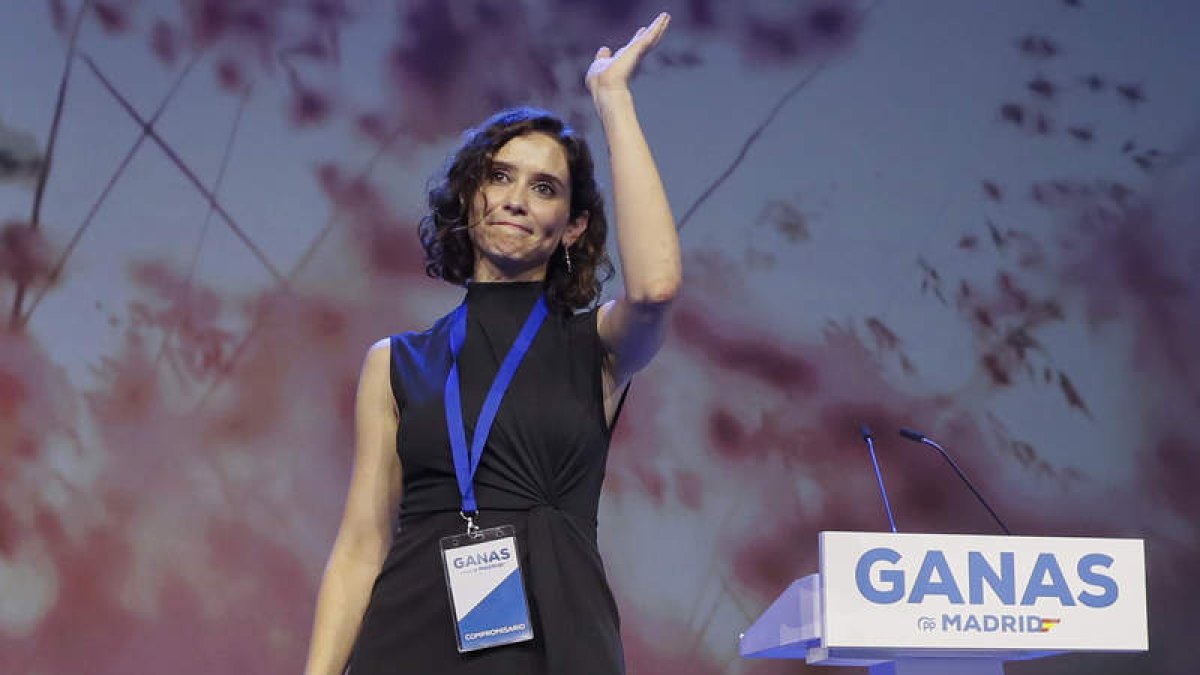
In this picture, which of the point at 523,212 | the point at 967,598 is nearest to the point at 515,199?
the point at 523,212

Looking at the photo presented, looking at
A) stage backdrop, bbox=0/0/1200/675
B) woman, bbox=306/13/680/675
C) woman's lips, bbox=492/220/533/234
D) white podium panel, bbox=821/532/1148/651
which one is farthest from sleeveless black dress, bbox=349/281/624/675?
stage backdrop, bbox=0/0/1200/675

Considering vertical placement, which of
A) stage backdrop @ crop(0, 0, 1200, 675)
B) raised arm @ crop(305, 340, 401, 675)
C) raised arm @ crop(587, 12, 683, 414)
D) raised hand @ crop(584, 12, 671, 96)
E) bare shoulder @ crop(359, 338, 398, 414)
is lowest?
raised arm @ crop(305, 340, 401, 675)

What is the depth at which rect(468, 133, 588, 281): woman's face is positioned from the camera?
175 centimetres

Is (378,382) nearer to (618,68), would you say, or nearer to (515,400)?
(515,400)

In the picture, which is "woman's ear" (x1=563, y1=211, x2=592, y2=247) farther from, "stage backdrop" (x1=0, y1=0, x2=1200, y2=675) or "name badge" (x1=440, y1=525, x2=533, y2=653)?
"stage backdrop" (x1=0, y1=0, x2=1200, y2=675)

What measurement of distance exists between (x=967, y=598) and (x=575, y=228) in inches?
54.4

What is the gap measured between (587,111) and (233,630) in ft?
6.04

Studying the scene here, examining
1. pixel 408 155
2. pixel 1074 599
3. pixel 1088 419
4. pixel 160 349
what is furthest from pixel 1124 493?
pixel 160 349

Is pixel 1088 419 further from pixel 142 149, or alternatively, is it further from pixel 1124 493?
pixel 142 149

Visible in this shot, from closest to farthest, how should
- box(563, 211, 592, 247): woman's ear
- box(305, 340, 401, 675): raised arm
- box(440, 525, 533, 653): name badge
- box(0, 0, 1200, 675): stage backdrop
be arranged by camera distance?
box(440, 525, 533, 653): name badge, box(305, 340, 401, 675): raised arm, box(563, 211, 592, 247): woman's ear, box(0, 0, 1200, 675): stage backdrop

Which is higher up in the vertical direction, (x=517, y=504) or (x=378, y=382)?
(x=378, y=382)

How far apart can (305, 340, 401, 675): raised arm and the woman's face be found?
7.1 inches

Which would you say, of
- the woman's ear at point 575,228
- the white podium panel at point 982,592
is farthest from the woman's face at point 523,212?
the white podium panel at point 982,592

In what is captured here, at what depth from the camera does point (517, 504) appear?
1615mm
